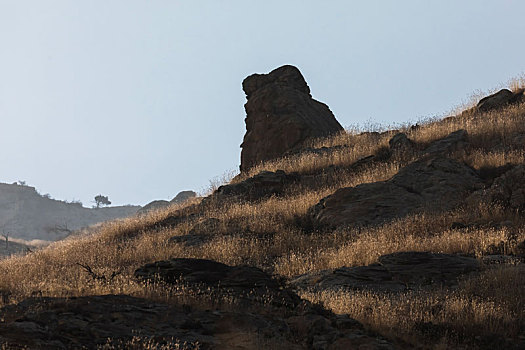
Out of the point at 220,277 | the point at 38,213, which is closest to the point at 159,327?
the point at 220,277

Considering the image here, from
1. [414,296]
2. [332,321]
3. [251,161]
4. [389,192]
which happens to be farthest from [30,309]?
[251,161]

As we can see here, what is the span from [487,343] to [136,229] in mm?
13567

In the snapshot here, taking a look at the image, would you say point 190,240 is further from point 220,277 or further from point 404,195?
A: point 404,195

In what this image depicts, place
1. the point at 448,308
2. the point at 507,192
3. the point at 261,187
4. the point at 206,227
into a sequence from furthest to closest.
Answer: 1. the point at 261,187
2. the point at 206,227
3. the point at 507,192
4. the point at 448,308

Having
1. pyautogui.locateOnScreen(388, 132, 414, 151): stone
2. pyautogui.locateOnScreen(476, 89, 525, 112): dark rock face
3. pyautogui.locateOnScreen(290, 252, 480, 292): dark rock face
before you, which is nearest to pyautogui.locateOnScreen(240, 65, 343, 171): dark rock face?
pyautogui.locateOnScreen(388, 132, 414, 151): stone

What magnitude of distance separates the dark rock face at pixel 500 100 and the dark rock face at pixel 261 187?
356 inches

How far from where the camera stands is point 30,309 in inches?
232

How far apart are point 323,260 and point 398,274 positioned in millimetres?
2173

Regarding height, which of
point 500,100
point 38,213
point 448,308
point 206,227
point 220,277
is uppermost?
point 38,213

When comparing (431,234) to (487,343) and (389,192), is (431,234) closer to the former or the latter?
(389,192)

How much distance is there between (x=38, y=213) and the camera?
9775 cm

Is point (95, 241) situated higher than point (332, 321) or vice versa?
point (95, 241)

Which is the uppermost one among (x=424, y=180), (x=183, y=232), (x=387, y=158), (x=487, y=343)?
(x=387, y=158)

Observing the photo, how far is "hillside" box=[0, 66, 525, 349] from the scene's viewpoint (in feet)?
19.2
